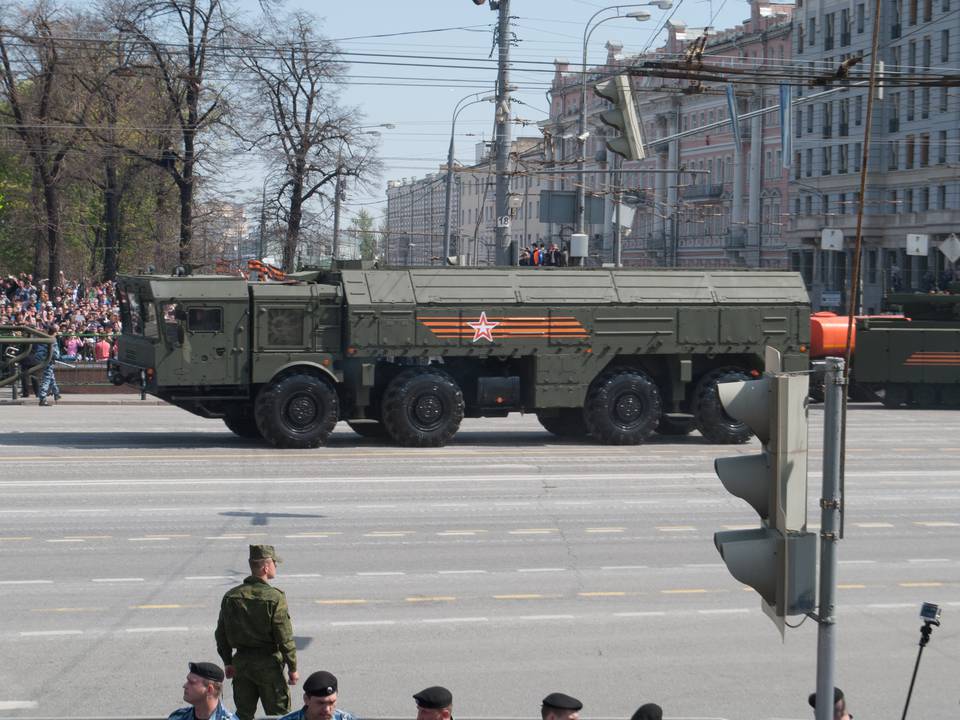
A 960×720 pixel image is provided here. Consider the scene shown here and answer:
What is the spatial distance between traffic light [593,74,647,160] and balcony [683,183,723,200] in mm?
73924

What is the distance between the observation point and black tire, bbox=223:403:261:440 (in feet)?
75.3

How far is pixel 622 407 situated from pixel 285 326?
550cm

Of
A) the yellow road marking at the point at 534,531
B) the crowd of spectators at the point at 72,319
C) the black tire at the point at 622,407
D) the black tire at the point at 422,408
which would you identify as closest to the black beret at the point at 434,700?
the yellow road marking at the point at 534,531

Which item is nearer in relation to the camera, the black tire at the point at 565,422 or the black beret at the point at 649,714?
the black beret at the point at 649,714

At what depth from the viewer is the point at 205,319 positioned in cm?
2225

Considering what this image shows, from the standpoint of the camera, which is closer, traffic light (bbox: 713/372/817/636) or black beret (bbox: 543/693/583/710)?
traffic light (bbox: 713/372/817/636)

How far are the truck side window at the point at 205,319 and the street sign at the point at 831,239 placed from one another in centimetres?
4326

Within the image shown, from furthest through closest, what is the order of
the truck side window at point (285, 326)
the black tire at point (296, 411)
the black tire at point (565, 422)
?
the black tire at point (565, 422) → the truck side window at point (285, 326) → the black tire at point (296, 411)

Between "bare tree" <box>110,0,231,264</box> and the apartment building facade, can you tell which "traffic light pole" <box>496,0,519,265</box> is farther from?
the apartment building facade

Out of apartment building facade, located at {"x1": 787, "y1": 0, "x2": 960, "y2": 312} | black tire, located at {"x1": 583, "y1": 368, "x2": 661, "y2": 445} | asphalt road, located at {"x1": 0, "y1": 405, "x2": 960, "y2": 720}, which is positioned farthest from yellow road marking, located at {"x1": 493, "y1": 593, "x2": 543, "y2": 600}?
apartment building facade, located at {"x1": 787, "y1": 0, "x2": 960, "y2": 312}

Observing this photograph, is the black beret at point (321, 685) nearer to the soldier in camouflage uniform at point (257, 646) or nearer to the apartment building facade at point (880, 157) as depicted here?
the soldier in camouflage uniform at point (257, 646)

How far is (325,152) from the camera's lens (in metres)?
41.2

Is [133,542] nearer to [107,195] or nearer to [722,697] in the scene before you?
[722,697]

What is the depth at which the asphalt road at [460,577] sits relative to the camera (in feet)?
34.3
